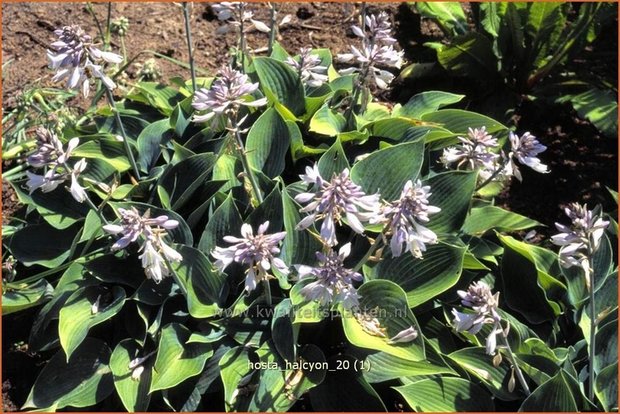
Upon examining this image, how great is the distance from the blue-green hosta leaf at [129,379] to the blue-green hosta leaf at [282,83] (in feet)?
5.14

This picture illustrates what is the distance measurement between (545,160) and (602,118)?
0.51 metres

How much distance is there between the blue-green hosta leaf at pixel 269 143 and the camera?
3.88 meters

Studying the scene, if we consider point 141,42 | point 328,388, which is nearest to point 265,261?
point 328,388

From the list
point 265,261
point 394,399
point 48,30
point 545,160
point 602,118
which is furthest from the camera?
point 48,30

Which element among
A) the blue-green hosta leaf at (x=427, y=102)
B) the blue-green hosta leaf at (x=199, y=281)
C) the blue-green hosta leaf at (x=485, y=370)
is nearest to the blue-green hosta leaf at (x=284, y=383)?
the blue-green hosta leaf at (x=199, y=281)

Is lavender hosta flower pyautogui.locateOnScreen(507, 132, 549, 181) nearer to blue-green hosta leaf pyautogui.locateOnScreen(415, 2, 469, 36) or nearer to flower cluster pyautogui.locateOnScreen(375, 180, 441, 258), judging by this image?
flower cluster pyautogui.locateOnScreen(375, 180, 441, 258)

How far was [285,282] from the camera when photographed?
3402mm

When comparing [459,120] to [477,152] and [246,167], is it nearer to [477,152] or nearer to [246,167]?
[477,152]

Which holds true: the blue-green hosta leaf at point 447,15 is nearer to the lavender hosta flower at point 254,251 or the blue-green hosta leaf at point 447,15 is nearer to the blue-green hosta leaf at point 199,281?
the blue-green hosta leaf at point 199,281

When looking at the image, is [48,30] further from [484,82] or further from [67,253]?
[484,82]

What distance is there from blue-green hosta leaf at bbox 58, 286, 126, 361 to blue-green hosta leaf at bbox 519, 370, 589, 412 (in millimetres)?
1850

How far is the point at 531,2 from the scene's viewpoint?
206 inches

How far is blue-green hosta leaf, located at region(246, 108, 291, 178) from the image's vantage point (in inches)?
153

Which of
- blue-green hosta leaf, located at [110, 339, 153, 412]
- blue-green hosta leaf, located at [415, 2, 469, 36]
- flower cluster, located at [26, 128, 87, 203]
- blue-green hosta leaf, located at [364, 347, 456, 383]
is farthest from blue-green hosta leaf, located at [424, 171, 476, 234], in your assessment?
blue-green hosta leaf, located at [415, 2, 469, 36]
